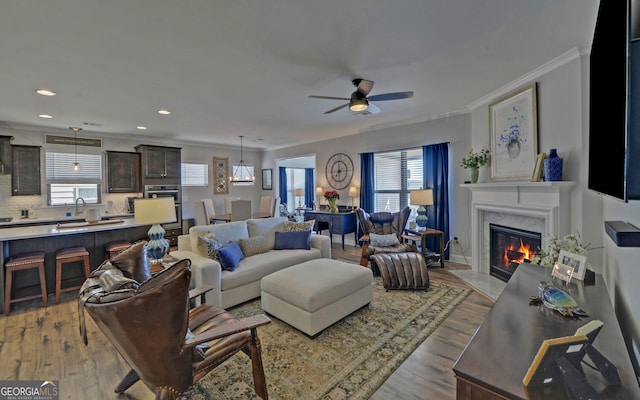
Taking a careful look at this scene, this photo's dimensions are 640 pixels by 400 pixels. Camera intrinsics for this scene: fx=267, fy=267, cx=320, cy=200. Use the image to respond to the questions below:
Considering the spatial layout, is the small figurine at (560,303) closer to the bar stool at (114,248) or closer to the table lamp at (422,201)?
the table lamp at (422,201)

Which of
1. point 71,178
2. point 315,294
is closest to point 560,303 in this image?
point 315,294

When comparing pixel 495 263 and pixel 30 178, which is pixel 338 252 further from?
pixel 30 178

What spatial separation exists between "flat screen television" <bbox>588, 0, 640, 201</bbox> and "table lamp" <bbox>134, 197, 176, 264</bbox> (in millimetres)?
3212

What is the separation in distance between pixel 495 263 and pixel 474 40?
123 inches

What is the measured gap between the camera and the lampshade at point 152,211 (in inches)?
110

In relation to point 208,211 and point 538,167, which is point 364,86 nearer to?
point 538,167

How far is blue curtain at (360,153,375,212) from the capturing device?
19.5ft

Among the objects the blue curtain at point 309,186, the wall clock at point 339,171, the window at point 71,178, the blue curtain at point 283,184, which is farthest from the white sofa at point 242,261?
the blue curtain at point 309,186

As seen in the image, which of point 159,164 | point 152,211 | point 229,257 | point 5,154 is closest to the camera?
point 152,211

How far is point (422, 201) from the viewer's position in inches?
181

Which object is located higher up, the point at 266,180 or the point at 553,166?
the point at 266,180

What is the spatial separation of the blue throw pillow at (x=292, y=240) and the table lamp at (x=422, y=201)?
2011 mm

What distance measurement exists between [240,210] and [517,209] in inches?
205

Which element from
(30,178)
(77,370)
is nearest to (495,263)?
(77,370)
